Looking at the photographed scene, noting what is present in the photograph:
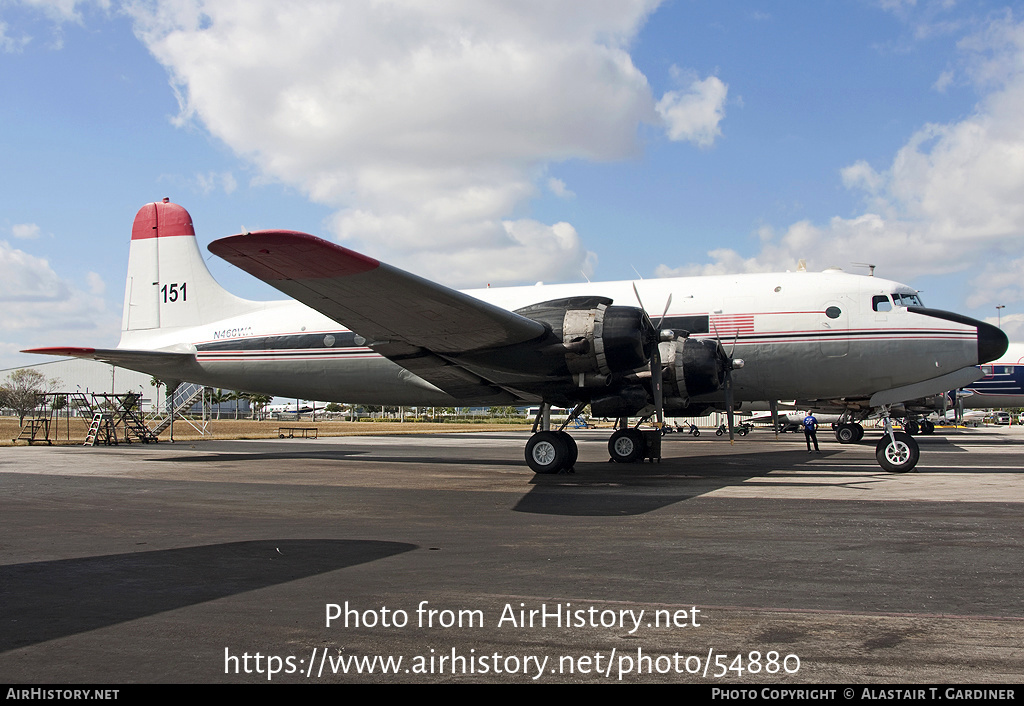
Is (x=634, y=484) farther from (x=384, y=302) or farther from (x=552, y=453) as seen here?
(x=384, y=302)

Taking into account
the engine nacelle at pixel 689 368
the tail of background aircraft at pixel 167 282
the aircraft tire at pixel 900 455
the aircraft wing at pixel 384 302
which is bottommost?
the aircraft tire at pixel 900 455

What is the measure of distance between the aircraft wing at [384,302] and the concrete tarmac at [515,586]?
9.57 feet

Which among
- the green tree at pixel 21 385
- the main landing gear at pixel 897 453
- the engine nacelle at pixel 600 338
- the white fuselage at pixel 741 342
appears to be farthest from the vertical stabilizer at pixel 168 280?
the green tree at pixel 21 385

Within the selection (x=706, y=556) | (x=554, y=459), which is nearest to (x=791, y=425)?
(x=554, y=459)

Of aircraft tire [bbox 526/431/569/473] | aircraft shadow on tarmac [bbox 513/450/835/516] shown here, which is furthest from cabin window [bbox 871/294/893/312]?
aircraft tire [bbox 526/431/569/473]

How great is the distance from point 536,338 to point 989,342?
10667 mm

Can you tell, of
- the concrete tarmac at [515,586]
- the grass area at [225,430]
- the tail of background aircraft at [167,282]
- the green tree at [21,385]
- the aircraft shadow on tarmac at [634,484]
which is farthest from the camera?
the green tree at [21,385]

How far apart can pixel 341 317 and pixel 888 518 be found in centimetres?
886

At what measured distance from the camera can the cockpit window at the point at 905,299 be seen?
1653 cm

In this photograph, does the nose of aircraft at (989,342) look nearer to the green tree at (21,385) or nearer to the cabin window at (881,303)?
the cabin window at (881,303)

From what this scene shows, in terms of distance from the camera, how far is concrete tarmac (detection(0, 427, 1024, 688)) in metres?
3.77

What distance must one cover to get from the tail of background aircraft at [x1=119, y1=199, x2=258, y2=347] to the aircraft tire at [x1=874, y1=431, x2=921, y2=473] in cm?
1712

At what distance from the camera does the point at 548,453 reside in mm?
14727

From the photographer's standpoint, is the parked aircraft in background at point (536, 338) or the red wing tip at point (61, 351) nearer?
the parked aircraft in background at point (536, 338)
